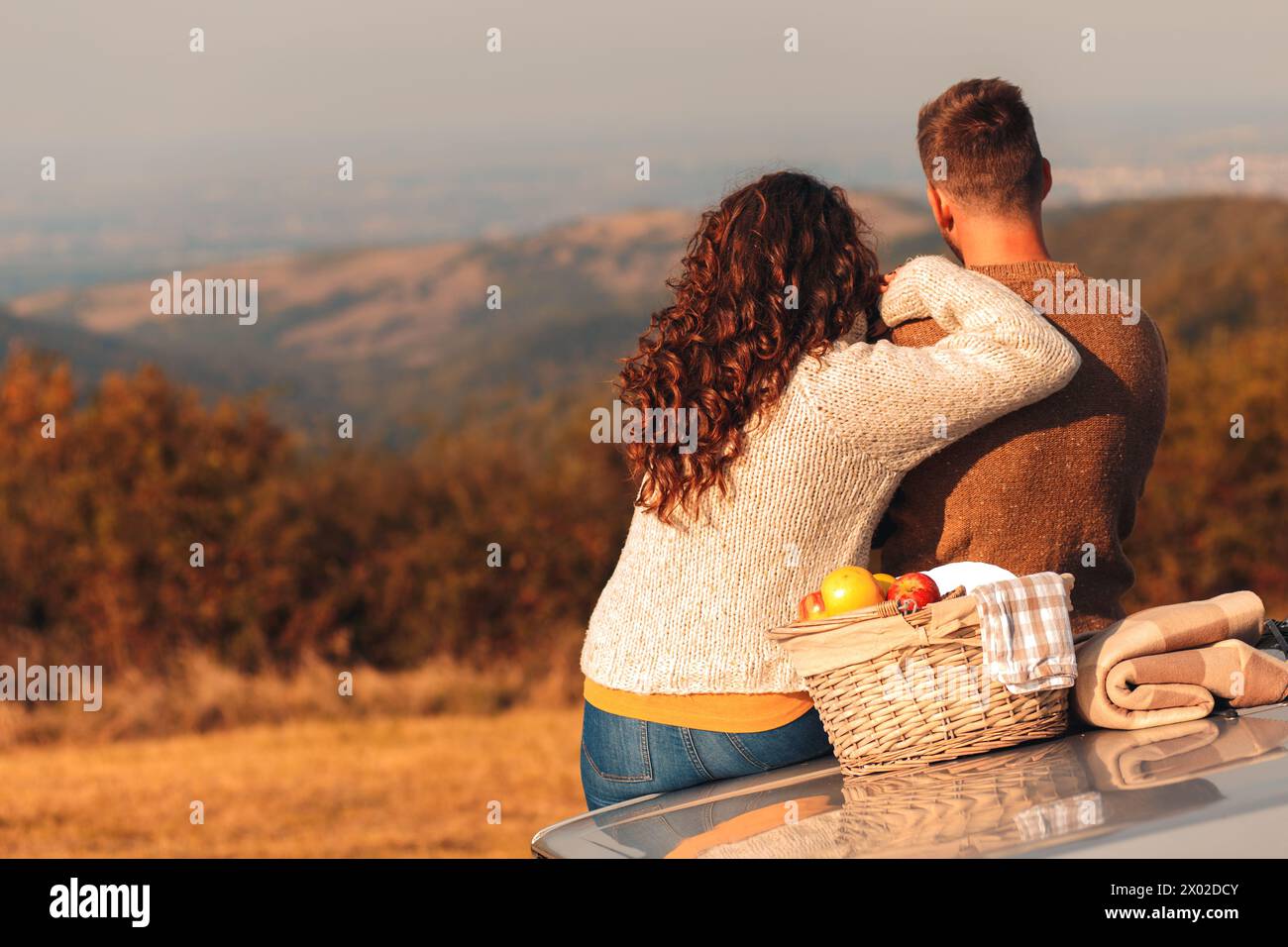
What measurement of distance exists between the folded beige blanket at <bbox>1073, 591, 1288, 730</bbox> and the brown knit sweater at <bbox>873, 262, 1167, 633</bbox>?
335 millimetres

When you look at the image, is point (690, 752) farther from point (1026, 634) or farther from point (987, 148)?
point (987, 148)

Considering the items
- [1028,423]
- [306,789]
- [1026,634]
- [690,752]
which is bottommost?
[306,789]

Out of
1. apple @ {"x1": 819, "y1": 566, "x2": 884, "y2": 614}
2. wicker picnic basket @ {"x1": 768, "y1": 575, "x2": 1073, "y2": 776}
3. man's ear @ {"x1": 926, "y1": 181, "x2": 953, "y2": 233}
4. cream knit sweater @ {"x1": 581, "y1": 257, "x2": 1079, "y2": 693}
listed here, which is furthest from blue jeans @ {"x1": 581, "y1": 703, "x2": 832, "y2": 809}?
man's ear @ {"x1": 926, "y1": 181, "x2": 953, "y2": 233}

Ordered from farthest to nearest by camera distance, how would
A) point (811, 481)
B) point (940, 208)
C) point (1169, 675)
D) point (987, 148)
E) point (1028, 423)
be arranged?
1. point (940, 208)
2. point (987, 148)
3. point (1028, 423)
4. point (811, 481)
5. point (1169, 675)

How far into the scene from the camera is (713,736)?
3.06 metres

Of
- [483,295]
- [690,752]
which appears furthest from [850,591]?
[483,295]

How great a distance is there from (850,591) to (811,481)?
281 millimetres

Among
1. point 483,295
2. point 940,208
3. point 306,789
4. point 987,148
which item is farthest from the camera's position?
point 483,295

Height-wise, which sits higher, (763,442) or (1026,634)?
(763,442)

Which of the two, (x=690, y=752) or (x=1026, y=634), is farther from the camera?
(x=690, y=752)

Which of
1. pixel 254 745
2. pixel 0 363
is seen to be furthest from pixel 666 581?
pixel 0 363

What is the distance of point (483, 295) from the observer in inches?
2106

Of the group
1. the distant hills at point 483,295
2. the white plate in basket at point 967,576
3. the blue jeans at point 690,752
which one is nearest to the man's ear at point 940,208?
the white plate in basket at point 967,576

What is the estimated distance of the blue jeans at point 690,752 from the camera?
3.07 m
